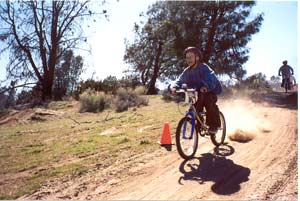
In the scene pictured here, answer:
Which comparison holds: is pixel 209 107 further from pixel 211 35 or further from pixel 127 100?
pixel 211 35

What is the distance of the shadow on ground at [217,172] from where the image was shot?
484 cm

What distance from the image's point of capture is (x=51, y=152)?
7.68 metres

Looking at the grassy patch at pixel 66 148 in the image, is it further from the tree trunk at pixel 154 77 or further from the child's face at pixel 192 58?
the tree trunk at pixel 154 77

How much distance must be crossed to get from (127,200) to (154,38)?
80.8 ft

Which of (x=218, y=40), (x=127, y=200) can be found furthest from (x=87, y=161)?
(x=218, y=40)

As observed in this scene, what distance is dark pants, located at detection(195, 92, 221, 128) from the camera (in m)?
6.61

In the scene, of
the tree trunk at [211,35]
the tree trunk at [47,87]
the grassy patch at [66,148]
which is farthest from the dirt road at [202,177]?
the tree trunk at [47,87]

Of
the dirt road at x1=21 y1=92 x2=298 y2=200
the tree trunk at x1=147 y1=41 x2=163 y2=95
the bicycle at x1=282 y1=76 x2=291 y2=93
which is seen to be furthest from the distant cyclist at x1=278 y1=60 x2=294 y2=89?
the tree trunk at x1=147 y1=41 x2=163 y2=95

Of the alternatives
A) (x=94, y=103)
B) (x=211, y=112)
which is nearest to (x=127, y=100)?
(x=94, y=103)

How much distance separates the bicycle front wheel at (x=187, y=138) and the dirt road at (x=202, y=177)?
0.14 metres

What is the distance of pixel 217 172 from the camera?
5.47 m

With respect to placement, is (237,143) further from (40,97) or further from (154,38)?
(154,38)

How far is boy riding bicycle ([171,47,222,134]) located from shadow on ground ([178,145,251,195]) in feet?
2.55

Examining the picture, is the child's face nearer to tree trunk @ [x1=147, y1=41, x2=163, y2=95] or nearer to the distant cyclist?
the distant cyclist
